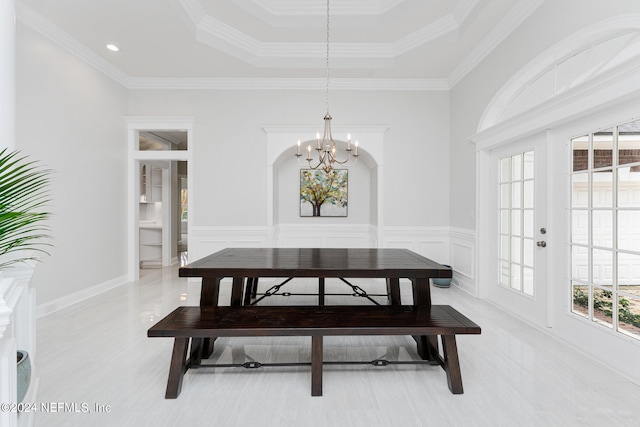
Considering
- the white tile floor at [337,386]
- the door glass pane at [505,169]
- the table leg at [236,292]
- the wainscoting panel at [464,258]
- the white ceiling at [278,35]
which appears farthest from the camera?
the wainscoting panel at [464,258]

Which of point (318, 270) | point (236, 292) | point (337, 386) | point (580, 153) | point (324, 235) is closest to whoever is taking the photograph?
point (337, 386)

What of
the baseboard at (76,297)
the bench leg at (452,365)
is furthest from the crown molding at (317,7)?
the baseboard at (76,297)

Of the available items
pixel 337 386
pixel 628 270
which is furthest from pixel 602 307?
pixel 337 386

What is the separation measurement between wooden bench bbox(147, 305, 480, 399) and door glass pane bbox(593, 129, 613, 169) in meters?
1.59

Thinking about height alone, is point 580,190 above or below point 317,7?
below

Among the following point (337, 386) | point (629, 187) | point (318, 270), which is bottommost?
point (337, 386)

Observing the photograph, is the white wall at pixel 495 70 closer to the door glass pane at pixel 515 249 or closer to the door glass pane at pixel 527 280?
the door glass pane at pixel 515 249

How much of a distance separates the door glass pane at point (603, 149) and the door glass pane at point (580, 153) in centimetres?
7

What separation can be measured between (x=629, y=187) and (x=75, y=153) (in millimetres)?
5186

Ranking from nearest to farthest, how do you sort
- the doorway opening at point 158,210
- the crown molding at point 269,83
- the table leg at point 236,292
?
the table leg at point 236,292
the crown molding at point 269,83
the doorway opening at point 158,210

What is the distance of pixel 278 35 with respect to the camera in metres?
3.79

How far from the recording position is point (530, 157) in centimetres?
305

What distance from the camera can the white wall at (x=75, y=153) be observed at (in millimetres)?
3098

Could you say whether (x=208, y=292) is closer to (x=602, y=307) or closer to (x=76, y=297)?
(x=76, y=297)
